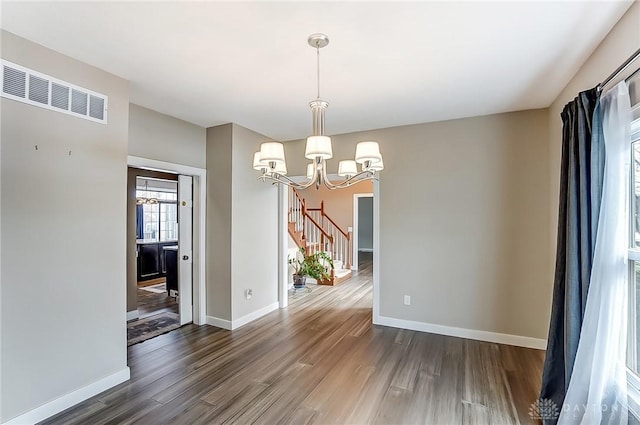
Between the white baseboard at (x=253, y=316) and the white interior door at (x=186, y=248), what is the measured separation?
715 mm

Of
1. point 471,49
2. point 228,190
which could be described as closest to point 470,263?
point 471,49

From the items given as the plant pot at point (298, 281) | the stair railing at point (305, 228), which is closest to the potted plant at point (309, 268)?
the plant pot at point (298, 281)

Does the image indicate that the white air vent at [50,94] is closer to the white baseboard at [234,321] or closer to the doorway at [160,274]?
the doorway at [160,274]

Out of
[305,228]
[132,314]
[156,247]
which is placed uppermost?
[305,228]

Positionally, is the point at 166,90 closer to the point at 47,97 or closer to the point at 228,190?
the point at 47,97

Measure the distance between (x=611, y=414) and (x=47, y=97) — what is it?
171 inches

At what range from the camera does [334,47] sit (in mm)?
2252

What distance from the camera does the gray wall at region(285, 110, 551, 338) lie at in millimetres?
3541

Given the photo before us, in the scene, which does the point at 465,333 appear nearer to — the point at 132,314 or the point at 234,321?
the point at 234,321

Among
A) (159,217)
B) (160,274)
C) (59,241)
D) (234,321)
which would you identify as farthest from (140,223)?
(59,241)

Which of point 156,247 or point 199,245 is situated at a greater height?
point 199,245

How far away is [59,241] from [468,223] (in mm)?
4162

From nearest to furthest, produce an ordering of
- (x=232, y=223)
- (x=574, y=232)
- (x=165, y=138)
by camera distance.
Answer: (x=574, y=232) → (x=165, y=138) → (x=232, y=223)

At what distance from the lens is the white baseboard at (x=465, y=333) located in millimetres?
3527
